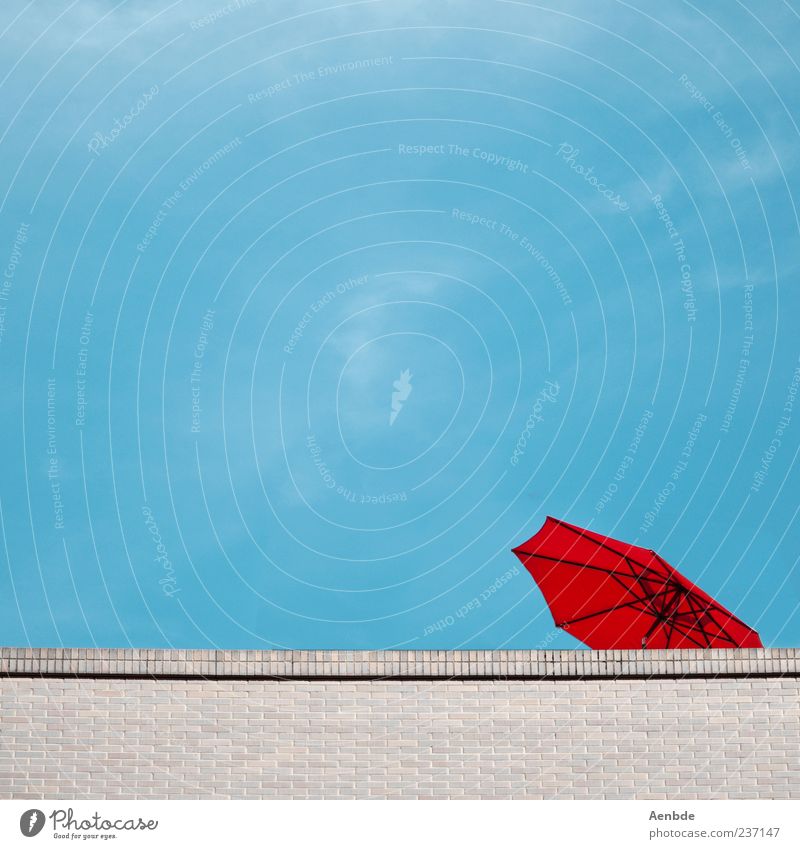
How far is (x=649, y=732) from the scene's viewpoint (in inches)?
453

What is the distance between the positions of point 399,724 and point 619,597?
4468 millimetres

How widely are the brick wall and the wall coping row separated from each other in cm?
2

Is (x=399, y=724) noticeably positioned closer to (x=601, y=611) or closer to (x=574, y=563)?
(x=601, y=611)

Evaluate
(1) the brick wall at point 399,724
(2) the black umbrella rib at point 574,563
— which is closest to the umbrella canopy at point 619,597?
(2) the black umbrella rib at point 574,563

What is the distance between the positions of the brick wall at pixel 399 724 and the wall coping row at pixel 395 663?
0.02 m

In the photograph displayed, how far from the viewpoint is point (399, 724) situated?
37.8ft

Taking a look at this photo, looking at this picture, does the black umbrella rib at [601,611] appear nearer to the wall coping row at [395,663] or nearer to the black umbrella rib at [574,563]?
the black umbrella rib at [574,563]

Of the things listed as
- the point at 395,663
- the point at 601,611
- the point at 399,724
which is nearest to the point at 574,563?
the point at 601,611

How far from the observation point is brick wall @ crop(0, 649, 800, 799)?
1131 centimetres

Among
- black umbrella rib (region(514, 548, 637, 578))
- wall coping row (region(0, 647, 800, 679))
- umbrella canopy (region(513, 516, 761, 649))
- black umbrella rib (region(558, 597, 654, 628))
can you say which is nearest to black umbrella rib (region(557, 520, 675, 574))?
umbrella canopy (region(513, 516, 761, 649))
